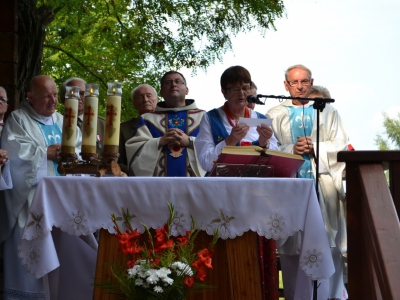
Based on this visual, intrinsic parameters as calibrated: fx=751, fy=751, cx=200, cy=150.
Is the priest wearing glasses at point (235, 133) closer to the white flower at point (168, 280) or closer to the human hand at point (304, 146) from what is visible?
the human hand at point (304, 146)

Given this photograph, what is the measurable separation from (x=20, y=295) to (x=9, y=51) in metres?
3.02

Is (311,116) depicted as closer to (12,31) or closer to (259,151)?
(259,151)

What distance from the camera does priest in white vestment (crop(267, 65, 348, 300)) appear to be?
6.34 meters

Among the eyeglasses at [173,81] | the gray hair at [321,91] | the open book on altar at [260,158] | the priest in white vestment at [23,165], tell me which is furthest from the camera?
the gray hair at [321,91]

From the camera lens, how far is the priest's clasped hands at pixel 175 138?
6.04 meters

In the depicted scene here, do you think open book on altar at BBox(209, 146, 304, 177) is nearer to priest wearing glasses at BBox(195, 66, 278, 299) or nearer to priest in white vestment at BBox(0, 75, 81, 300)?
priest wearing glasses at BBox(195, 66, 278, 299)

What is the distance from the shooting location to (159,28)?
429 inches

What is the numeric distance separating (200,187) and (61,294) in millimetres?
1446

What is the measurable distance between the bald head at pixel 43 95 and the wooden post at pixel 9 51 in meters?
1.64

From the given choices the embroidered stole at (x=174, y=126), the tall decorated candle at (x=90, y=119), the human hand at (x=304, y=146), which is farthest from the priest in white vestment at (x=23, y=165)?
the human hand at (x=304, y=146)

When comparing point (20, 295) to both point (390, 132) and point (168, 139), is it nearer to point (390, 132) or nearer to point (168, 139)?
point (168, 139)

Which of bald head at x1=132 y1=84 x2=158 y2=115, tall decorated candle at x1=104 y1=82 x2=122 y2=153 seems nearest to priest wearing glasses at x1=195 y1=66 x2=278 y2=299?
tall decorated candle at x1=104 y1=82 x2=122 y2=153

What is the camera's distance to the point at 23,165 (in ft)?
18.5

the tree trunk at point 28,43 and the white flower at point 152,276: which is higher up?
the tree trunk at point 28,43
